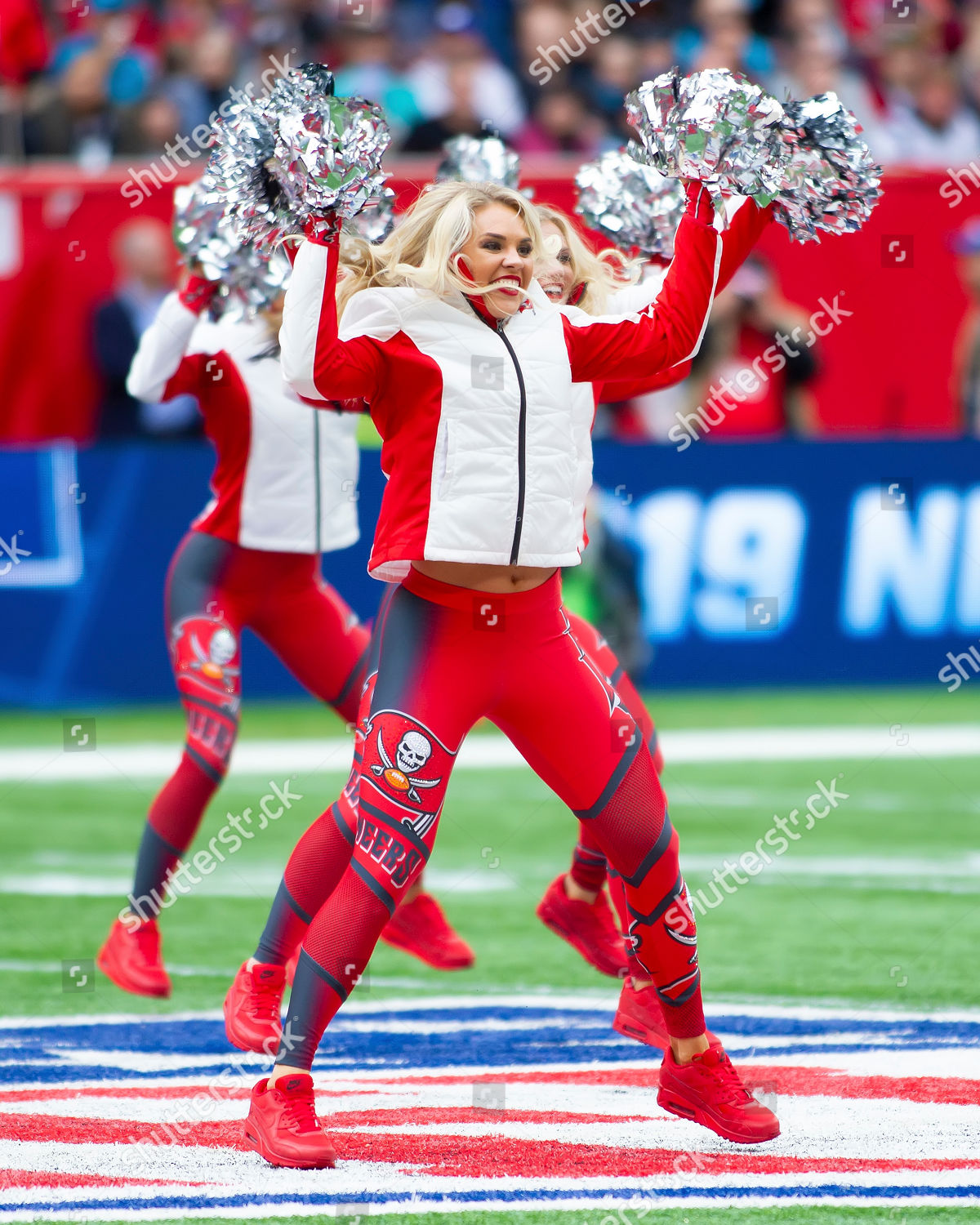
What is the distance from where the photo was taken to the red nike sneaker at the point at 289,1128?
4180 mm

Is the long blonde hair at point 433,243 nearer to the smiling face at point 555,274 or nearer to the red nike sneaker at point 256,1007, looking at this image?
the smiling face at point 555,274

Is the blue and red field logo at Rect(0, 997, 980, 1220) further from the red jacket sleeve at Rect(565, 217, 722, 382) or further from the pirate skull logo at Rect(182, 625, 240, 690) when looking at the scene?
the red jacket sleeve at Rect(565, 217, 722, 382)

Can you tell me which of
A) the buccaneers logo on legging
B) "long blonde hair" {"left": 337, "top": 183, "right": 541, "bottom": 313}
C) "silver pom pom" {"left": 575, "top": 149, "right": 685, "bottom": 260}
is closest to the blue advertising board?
the buccaneers logo on legging

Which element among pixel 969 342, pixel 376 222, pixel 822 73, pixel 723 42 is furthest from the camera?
pixel 822 73

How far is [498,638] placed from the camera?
14.5 ft

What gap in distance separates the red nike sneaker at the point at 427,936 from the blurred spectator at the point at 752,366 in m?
6.30

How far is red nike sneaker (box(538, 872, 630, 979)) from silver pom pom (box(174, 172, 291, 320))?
6.32 ft

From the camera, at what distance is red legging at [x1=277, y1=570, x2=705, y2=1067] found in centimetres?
435

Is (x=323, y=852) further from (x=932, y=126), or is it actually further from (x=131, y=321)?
(x=932, y=126)

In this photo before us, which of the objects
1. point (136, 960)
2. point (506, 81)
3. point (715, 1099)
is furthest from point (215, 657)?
point (506, 81)

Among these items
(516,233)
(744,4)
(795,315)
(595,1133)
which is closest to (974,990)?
(595,1133)

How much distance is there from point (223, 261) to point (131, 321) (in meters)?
5.68

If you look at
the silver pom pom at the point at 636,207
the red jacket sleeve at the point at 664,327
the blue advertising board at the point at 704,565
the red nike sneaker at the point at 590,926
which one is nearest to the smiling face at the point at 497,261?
the red jacket sleeve at the point at 664,327

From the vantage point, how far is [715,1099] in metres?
4.46
